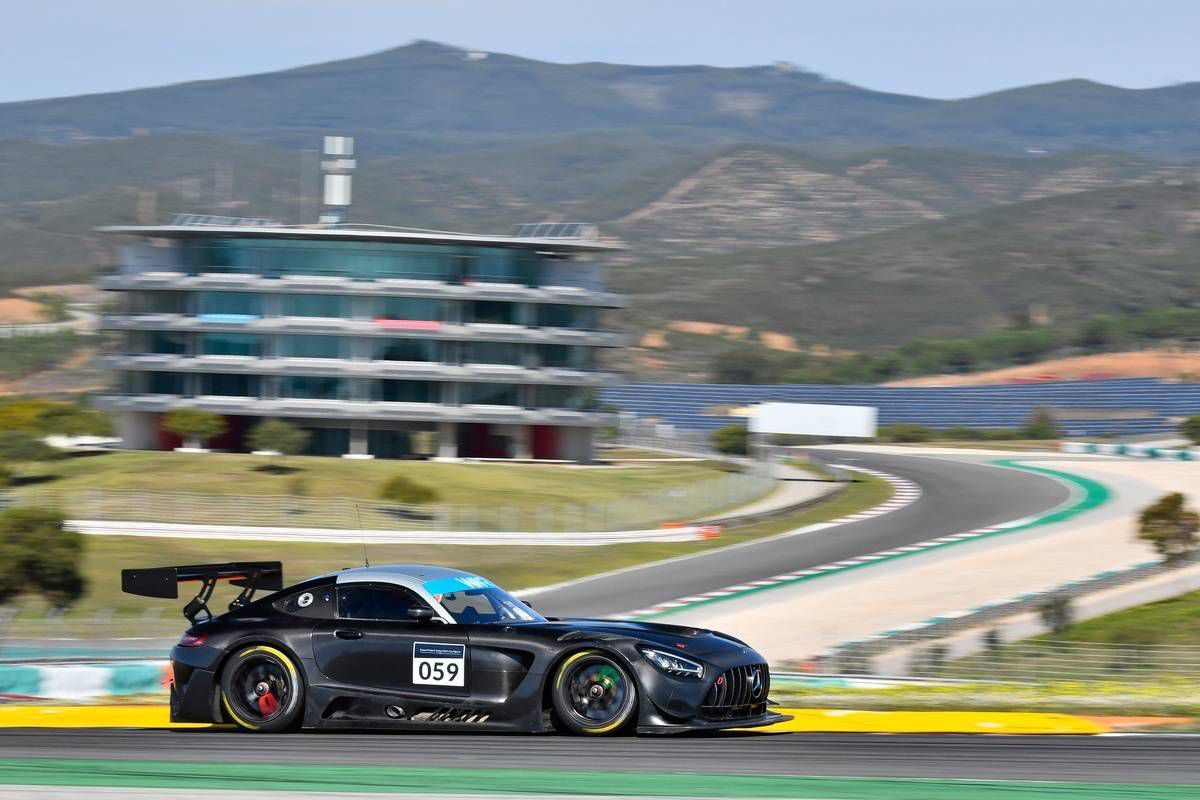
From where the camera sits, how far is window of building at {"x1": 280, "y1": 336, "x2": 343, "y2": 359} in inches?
3004

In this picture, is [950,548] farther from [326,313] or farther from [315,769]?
[315,769]

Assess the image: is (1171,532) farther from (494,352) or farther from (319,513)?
(494,352)

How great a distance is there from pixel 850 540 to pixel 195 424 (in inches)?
1383

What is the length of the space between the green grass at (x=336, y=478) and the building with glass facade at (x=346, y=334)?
11.8 ft

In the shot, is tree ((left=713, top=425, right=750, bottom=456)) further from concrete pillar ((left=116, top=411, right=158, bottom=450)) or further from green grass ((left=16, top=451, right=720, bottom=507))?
concrete pillar ((left=116, top=411, right=158, bottom=450))

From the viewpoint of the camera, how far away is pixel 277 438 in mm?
72812

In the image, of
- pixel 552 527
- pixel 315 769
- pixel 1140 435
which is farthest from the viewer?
pixel 1140 435

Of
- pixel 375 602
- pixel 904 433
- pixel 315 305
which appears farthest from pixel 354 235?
pixel 375 602

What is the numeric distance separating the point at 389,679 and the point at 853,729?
4.25 meters

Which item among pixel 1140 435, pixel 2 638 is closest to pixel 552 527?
pixel 2 638

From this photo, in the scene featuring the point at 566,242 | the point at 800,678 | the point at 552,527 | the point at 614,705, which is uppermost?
the point at 566,242

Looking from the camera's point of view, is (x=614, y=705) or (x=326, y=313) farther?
(x=326, y=313)

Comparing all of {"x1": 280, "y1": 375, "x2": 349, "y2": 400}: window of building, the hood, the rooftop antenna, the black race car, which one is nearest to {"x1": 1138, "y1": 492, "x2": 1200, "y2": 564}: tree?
the black race car

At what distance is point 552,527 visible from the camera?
2162 inches
